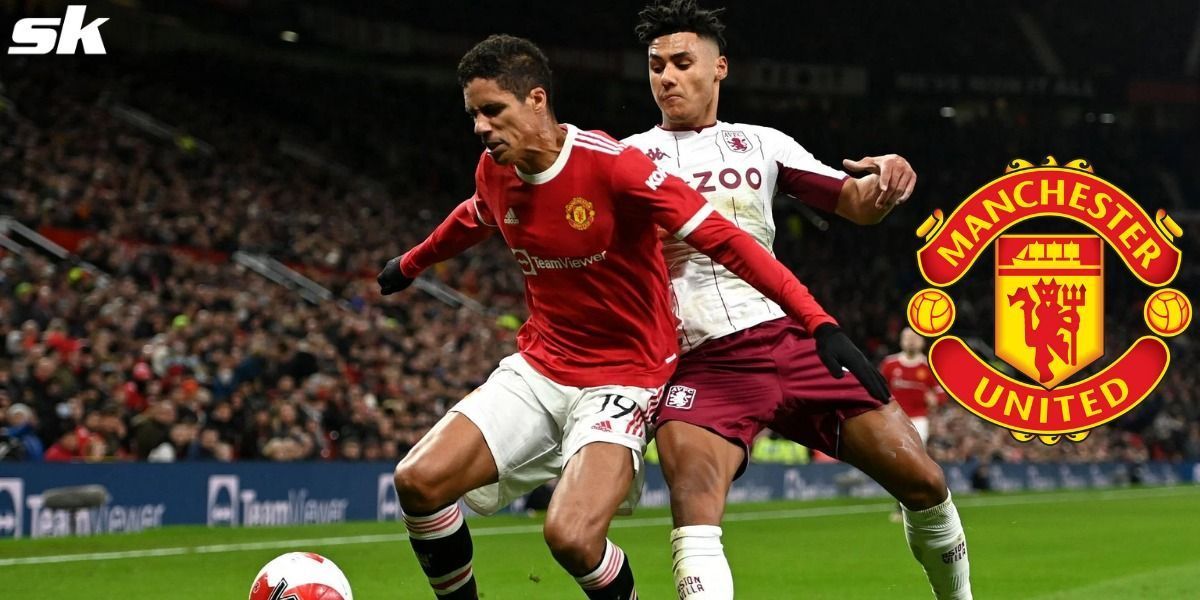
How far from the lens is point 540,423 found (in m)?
5.48

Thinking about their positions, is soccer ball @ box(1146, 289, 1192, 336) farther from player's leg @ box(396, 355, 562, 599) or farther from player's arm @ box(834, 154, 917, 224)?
player's leg @ box(396, 355, 562, 599)

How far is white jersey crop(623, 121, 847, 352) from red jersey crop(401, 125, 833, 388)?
4.1 inches

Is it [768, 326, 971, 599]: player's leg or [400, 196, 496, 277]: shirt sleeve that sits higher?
[400, 196, 496, 277]: shirt sleeve

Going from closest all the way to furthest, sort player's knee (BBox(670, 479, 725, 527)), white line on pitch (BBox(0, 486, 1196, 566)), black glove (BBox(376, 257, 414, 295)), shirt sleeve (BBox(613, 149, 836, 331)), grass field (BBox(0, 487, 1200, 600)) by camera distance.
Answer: shirt sleeve (BBox(613, 149, 836, 331)) → player's knee (BBox(670, 479, 725, 527)) → black glove (BBox(376, 257, 414, 295)) → grass field (BBox(0, 487, 1200, 600)) → white line on pitch (BBox(0, 486, 1196, 566))

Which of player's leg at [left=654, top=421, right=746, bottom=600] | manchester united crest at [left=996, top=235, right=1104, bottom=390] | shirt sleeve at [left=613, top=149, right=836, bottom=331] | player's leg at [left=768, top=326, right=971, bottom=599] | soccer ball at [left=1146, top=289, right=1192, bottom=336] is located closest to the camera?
shirt sleeve at [left=613, top=149, right=836, bottom=331]

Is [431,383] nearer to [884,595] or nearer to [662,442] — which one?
[884,595]

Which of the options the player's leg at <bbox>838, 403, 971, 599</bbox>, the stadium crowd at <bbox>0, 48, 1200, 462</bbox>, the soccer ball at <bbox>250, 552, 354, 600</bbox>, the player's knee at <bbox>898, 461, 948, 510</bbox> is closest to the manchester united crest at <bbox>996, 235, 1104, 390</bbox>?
the stadium crowd at <bbox>0, 48, 1200, 462</bbox>

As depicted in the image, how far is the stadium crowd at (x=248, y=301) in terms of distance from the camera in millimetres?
15344

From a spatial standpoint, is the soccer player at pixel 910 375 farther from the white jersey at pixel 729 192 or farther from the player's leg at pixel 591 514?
the player's leg at pixel 591 514

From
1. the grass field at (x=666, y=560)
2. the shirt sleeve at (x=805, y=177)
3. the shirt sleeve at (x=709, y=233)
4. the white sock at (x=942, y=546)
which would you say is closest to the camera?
the shirt sleeve at (x=709, y=233)

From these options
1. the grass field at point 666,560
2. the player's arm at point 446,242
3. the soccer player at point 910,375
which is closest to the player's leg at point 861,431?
the player's arm at point 446,242

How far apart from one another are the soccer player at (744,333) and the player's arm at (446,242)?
26.6 inches

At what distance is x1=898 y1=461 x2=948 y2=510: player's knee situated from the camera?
548cm

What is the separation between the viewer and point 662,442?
208 inches
